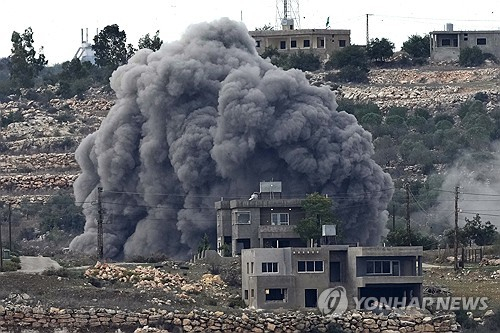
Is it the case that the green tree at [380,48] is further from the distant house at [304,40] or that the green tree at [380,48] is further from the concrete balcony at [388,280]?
the concrete balcony at [388,280]

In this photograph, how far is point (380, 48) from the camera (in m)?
144

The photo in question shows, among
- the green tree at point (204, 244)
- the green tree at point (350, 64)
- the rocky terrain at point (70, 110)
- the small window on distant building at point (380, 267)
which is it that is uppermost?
the green tree at point (350, 64)

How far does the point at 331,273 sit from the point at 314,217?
8764 mm

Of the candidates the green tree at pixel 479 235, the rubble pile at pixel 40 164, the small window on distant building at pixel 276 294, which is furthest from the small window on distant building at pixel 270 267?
the rubble pile at pixel 40 164

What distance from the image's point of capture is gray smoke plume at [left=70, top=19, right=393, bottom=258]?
9075cm

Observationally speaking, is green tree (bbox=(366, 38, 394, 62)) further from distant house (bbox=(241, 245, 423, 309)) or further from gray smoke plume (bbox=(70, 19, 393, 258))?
distant house (bbox=(241, 245, 423, 309))

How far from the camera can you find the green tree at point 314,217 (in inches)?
3093

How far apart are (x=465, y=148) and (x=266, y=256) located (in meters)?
48.6

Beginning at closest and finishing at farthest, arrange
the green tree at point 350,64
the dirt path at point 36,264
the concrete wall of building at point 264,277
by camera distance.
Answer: the concrete wall of building at point 264,277
the dirt path at point 36,264
the green tree at point 350,64

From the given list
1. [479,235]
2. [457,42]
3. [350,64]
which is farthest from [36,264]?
[457,42]

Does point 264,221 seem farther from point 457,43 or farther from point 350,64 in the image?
point 457,43

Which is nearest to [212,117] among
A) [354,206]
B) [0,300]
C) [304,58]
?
[354,206]

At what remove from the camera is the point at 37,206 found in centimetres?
11006

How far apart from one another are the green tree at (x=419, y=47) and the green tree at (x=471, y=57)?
440 centimetres
